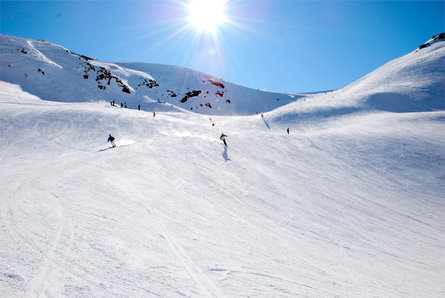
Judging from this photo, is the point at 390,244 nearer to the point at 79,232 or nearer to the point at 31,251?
the point at 79,232

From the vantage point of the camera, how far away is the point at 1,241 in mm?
5008

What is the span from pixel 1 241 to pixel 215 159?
468 inches

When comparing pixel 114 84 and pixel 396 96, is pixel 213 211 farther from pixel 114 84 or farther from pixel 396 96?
pixel 114 84

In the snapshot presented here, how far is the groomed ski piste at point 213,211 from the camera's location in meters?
4.71

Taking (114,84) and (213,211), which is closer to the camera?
(213,211)

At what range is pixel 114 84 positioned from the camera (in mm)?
56312

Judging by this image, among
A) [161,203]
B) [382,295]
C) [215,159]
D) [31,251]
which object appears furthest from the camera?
[215,159]

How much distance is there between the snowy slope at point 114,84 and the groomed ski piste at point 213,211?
2788 cm

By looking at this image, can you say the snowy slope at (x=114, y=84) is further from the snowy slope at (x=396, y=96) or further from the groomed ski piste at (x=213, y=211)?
the snowy slope at (x=396, y=96)

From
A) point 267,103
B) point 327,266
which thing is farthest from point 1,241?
point 267,103

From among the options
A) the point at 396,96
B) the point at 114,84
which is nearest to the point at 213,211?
the point at 396,96

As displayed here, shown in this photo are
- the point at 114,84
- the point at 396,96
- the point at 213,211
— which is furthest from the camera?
the point at 114,84

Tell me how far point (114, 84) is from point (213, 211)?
58.6 meters

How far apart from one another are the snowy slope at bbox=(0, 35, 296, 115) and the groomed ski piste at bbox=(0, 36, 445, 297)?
91.5ft
